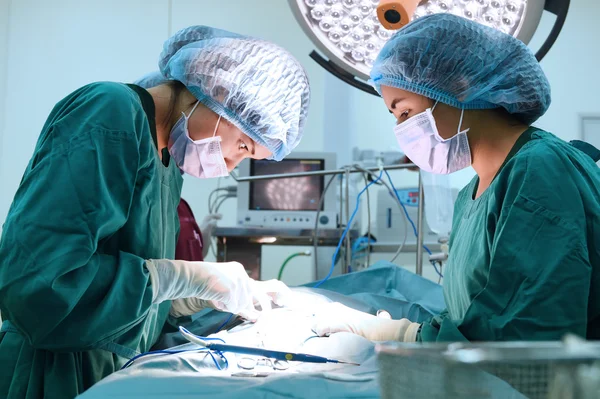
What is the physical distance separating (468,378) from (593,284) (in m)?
0.74

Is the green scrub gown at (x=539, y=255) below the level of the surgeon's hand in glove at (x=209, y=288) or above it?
above

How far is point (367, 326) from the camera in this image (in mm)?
1608

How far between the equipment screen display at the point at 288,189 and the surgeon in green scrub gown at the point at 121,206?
1.65 meters

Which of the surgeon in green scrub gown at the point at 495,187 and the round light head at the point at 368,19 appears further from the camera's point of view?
the round light head at the point at 368,19

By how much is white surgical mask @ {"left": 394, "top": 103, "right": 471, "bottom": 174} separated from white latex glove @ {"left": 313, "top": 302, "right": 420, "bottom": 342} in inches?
17.4

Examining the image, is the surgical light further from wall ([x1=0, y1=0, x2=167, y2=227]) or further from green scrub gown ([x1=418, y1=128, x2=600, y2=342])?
wall ([x1=0, y1=0, x2=167, y2=227])

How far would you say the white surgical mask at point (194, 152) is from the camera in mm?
1683

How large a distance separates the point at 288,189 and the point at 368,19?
Result: 2005 mm

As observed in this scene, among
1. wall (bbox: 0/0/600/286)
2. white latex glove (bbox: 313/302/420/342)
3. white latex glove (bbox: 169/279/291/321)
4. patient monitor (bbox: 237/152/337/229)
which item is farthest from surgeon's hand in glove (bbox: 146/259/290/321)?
wall (bbox: 0/0/600/286)

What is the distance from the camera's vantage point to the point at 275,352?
130cm

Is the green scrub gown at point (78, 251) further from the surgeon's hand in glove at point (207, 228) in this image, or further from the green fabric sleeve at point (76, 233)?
the surgeon's hand in glove at point (207, 228)

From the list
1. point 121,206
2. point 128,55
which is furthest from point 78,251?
point 128,55

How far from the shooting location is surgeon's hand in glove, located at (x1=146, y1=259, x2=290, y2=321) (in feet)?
4.76

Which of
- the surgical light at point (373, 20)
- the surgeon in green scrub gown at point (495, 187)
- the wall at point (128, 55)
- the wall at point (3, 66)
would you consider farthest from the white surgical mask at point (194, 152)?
the wall at point (3, 66)
